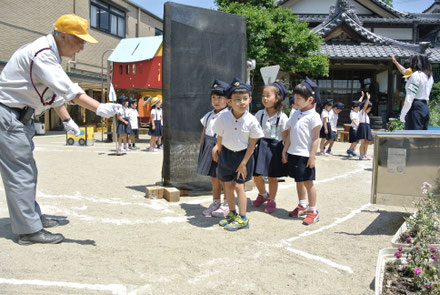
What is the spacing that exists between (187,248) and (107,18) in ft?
80.8

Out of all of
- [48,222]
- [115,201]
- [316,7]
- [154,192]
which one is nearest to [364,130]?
[154,192]

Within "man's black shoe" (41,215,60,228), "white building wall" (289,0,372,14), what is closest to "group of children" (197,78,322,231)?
"man's black shoe" (41,215,60,228)

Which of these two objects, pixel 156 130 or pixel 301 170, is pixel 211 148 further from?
pixel 156 130

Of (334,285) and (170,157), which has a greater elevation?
(170,157)

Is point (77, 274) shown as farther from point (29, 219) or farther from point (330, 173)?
point (330, 173)

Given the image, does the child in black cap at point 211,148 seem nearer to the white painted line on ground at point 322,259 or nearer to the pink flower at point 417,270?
the white painted line on ground at point 322,259

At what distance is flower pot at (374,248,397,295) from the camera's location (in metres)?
2.54

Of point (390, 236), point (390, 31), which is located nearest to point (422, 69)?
point (390, 236)

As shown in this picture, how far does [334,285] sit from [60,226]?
2884 mm

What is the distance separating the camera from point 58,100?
3488 millimetres

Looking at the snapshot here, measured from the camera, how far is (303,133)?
4383 millimetres

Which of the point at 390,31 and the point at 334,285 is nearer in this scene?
the point at 334,285

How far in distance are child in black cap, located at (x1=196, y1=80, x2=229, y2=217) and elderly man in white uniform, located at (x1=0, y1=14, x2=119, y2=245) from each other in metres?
1.76

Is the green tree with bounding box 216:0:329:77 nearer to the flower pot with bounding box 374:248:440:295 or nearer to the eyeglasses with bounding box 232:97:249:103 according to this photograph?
the eyeglasses with bounding box 232:97:249:103
